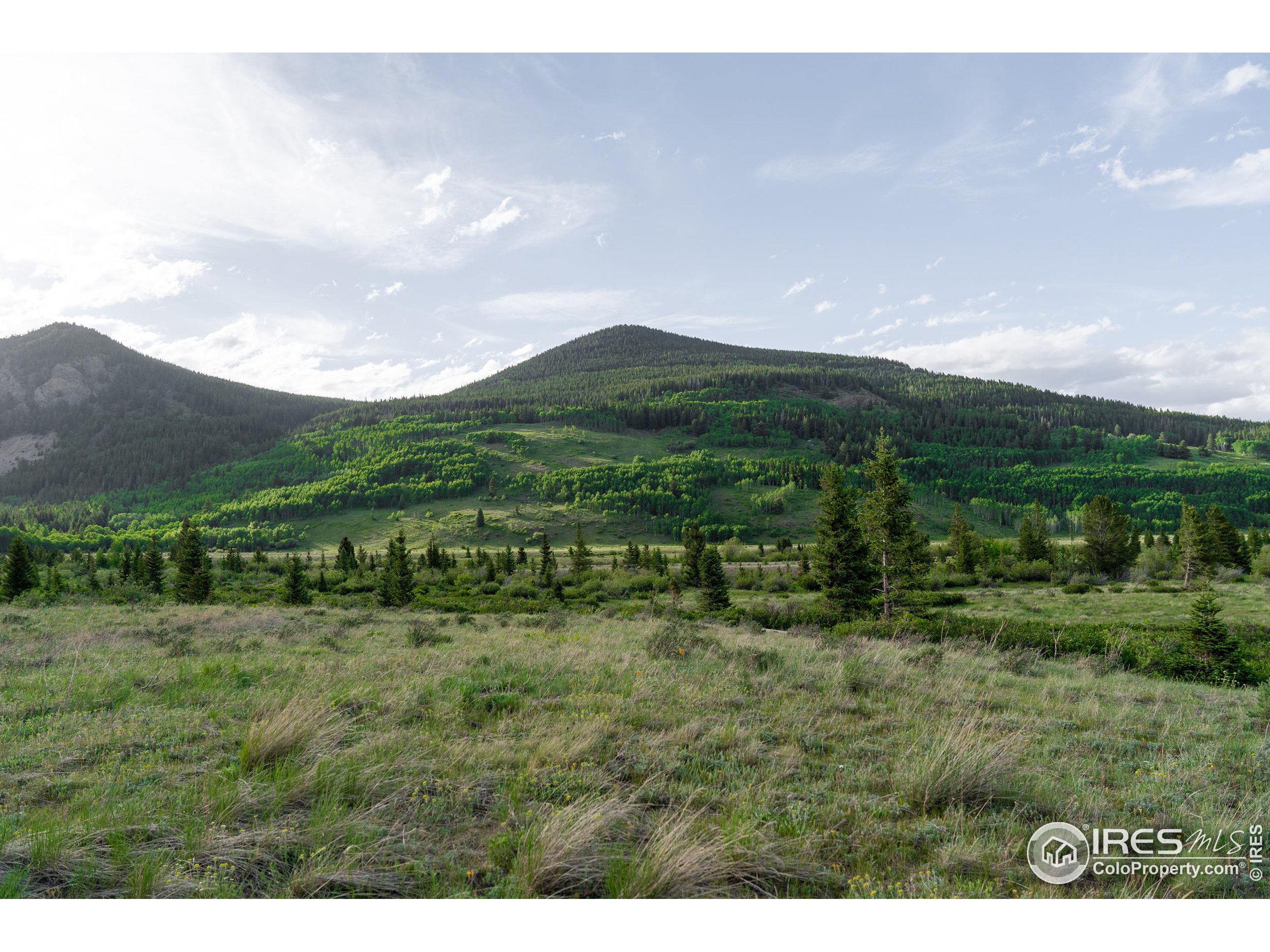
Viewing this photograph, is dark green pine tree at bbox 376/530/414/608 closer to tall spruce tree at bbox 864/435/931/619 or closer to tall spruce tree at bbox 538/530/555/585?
tall spruce tree at bbox 538/530/555/585

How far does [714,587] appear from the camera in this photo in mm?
42781

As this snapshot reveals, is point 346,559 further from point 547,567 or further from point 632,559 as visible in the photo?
point 632,559

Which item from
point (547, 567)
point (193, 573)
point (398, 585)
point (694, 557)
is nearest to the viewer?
point (193, 573)

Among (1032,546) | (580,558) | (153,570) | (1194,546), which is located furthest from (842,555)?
(153,570)

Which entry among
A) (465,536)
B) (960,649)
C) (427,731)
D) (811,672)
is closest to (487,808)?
(427,731)

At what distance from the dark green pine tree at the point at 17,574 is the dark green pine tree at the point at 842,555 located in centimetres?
5012

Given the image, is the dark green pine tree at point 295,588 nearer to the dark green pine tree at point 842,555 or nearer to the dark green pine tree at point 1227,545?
the dark green pine tree at point 842,555

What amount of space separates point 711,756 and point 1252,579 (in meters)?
71.4

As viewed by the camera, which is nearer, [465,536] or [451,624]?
[451,624]

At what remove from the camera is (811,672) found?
960 cm

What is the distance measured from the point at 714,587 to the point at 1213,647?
30.5m

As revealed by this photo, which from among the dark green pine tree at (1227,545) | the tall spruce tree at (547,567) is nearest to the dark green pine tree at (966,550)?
→ the dark green pine tree at (1227,545)

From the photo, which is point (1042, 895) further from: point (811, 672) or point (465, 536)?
point (465, 536)

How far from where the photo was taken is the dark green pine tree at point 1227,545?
182 ft
